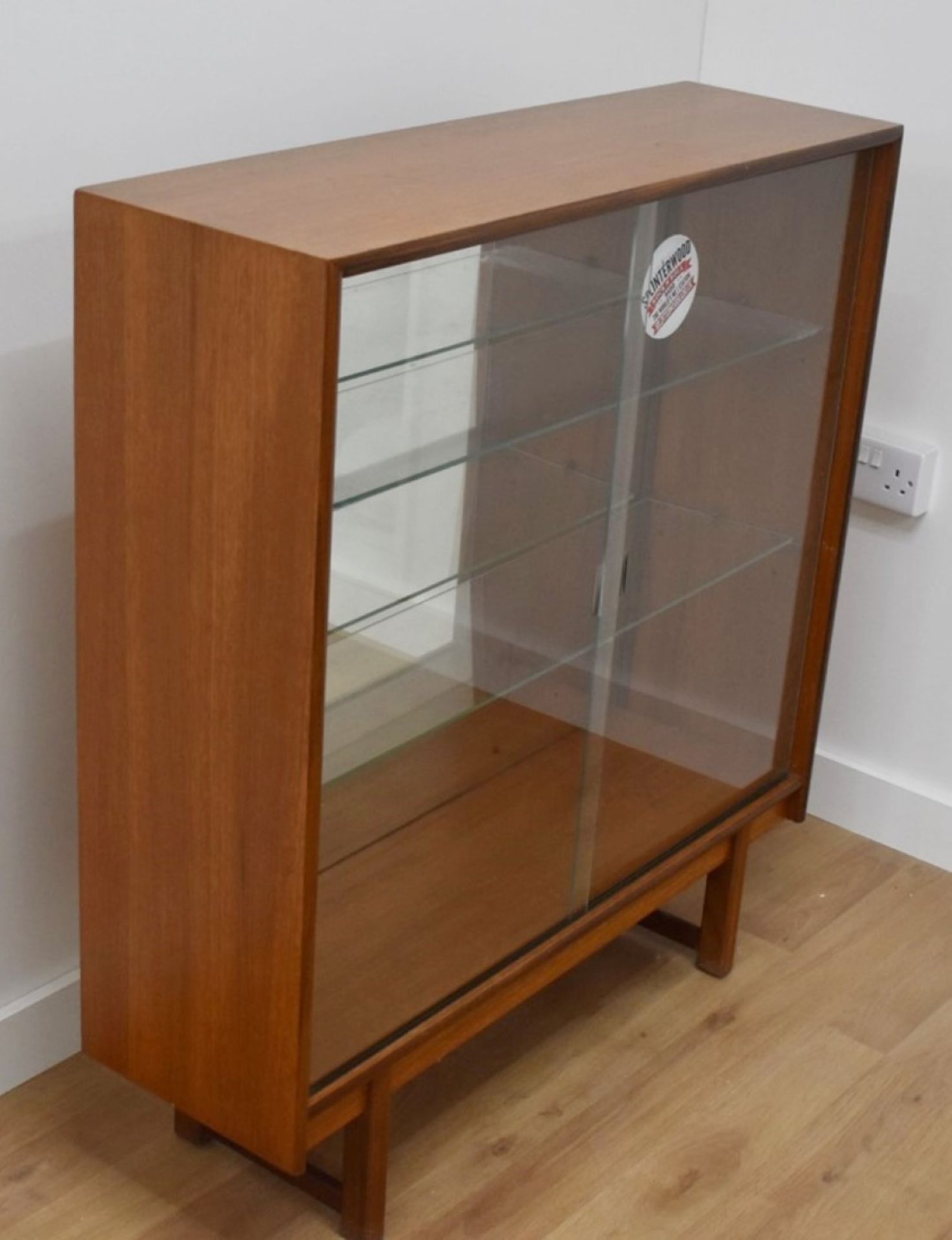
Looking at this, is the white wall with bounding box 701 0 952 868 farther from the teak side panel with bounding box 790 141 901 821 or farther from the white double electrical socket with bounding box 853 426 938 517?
the teak side panel with bounding box 790 141 901 821

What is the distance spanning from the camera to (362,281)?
161cm

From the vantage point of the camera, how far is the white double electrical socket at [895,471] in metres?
2.48

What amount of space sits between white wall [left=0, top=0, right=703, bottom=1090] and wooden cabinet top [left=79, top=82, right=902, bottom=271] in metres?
0.18

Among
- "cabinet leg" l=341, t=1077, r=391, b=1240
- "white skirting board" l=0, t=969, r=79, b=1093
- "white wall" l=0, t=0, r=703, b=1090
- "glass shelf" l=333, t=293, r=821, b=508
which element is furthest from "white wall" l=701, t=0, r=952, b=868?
"white skirting board" l=0, t=969, r=79, b=1093

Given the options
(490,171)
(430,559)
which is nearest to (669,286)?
(490,171)

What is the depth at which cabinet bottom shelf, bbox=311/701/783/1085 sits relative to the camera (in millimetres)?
1761

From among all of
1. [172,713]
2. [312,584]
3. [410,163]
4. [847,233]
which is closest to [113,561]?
[172,713]

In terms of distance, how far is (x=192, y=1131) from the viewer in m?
2.01

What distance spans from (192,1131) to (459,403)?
877 mm

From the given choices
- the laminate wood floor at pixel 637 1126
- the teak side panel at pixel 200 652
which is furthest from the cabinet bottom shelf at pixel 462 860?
the laminate wood floor at pixel 637 1126

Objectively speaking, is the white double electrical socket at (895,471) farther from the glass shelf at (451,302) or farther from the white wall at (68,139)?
the glass shelf at (451,302)

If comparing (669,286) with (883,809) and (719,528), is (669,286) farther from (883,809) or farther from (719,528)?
(883,809)

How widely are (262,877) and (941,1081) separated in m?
1.01

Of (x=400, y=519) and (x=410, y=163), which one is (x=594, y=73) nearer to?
(x=410, y=163)
